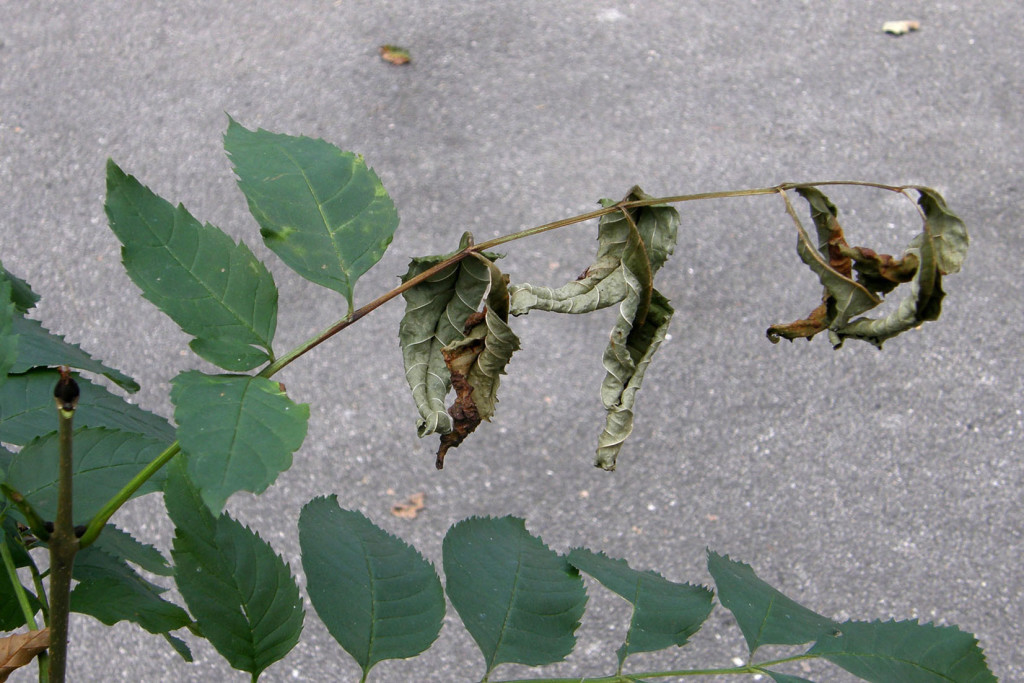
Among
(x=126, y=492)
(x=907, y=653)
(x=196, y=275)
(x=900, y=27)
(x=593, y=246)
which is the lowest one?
(x=593, y=246)

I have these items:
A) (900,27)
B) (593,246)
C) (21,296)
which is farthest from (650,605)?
(900,27)

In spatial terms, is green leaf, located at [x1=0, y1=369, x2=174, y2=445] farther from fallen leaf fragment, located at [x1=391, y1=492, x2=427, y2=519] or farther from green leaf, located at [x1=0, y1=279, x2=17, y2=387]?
fallen leaf fragment, located at [x1=391, y1=492, x2=427, y2=519]

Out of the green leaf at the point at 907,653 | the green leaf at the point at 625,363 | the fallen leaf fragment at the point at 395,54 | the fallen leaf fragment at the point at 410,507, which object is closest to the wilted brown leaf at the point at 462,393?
the green leaf at the point at 625,363

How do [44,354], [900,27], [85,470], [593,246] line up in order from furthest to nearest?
[900,27]
[593,246]
[44,354]
[85,470]

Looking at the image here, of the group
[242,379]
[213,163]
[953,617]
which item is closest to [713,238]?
[953,617]

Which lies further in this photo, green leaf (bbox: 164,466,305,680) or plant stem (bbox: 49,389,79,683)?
green leaf (bbox: 164,466,305,680)

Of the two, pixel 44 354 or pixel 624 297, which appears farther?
pixel 44 354

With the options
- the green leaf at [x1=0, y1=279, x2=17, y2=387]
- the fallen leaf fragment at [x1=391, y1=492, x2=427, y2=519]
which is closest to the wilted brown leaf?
the green leaf at [x1=0, y1=279, x2=17, y2=387]

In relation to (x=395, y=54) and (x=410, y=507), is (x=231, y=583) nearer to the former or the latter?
(x=410, y=507)
